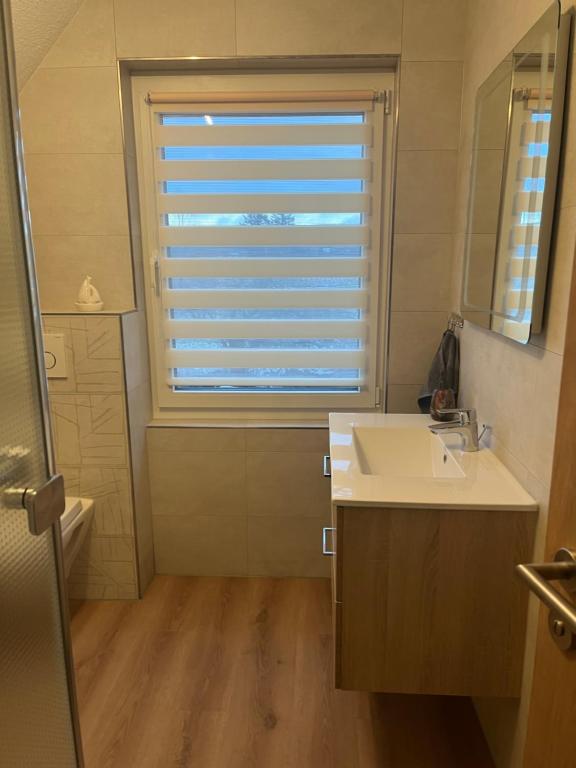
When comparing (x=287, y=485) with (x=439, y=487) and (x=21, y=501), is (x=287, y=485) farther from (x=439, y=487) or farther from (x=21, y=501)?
(x=21, y=501)

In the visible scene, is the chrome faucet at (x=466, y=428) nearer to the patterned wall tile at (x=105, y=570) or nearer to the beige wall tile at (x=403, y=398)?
the beige wall tile at (x=403, y=398)

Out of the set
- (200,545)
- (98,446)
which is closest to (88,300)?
(98,446)

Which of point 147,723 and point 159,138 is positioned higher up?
point 159,138

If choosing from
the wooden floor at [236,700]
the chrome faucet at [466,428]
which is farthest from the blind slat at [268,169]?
the wooden floor at [236,700]

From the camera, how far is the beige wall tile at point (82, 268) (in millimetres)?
2277

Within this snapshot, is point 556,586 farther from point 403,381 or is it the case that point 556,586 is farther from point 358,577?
point 403,381

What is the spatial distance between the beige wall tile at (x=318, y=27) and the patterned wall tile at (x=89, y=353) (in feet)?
4.05

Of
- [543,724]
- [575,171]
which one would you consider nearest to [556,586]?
[543,724]

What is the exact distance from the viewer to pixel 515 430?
148 cm

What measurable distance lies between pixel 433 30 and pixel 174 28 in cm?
101

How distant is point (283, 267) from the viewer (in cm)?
232

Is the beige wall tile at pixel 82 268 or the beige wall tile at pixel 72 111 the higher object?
the beige wall tile at pixel 72 111

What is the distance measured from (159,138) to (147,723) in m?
2.23

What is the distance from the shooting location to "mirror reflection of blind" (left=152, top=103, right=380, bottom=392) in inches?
87.7
